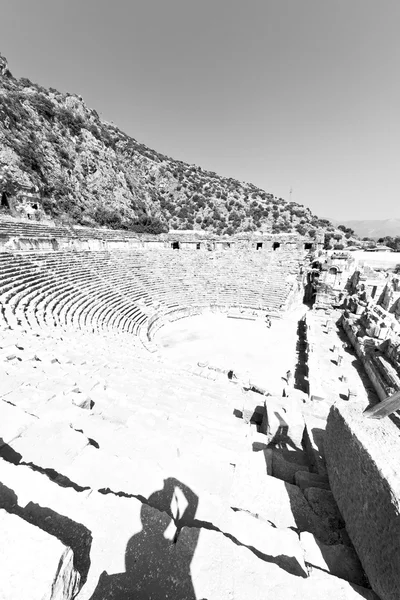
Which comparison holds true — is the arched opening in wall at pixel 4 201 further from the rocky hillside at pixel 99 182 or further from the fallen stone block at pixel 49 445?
the fallen stone block at pixel 49 445

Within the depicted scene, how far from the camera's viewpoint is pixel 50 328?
9.01m

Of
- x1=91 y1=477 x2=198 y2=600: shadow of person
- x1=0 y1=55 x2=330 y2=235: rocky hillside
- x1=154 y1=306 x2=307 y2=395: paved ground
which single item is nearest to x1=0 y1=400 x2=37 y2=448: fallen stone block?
x1=91 y1=477 x2=198 y2=600: shadow of person

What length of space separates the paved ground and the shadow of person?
790 cm

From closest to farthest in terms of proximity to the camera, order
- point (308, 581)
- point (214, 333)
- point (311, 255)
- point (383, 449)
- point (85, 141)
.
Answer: point (308, 581)
point (383, 449)
point (214, 333)
point (311, 255)
point (85, 141)

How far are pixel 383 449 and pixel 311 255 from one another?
2844 cm

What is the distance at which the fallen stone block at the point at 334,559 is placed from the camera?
6.86 feet

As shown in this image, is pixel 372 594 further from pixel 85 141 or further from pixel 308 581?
pixel 85 141

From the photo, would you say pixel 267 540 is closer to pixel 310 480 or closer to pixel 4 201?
pixel 310 480

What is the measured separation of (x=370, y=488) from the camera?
86.5 inches

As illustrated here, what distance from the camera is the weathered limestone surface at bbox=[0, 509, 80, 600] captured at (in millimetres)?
1239

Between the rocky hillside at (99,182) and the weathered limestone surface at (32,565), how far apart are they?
29433 mm

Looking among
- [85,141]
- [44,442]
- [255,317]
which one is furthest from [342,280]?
[85,141]

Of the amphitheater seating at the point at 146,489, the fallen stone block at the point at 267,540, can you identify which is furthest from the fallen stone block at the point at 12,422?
the fallen stone block at the point at 267,540

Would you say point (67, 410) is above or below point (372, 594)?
below
